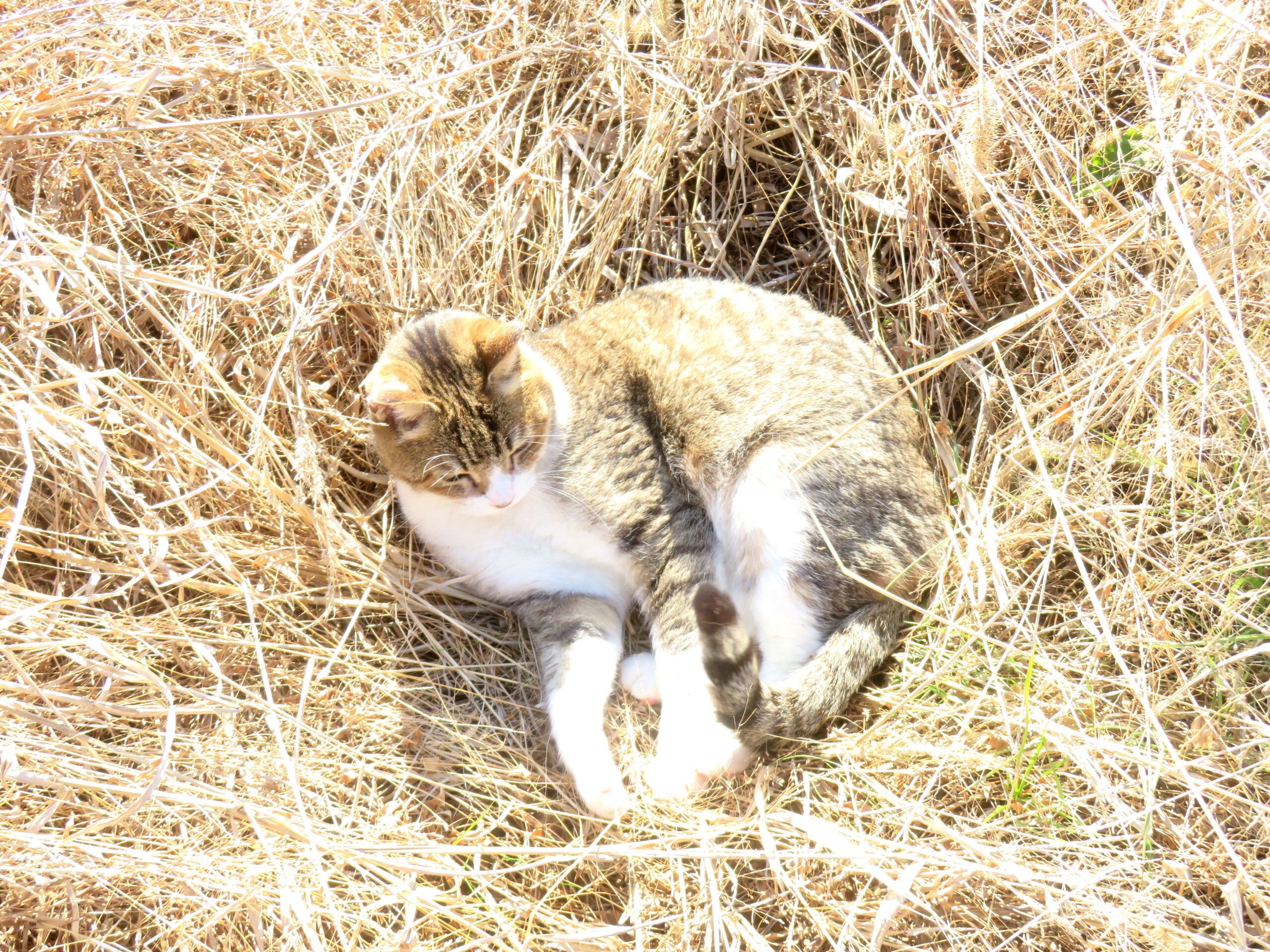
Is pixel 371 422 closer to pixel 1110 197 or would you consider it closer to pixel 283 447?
pixel 283 447

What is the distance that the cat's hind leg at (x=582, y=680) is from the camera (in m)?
2.43

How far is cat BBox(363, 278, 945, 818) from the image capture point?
8.32 ft

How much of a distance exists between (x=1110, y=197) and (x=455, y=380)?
218 centimetres

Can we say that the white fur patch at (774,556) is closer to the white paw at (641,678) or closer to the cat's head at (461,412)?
the white paw at (641,678)

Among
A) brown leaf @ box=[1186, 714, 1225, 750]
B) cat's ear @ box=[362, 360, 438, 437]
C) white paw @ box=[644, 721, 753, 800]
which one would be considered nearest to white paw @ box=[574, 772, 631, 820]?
white paw @ box=[644, 721, 753, 800]

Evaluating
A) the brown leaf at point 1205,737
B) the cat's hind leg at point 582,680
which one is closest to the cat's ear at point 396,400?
the cat's hind leg at point 582,680

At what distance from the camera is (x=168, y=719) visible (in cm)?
201

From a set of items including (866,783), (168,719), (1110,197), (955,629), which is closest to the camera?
(168,719)

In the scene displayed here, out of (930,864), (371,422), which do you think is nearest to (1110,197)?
(930,864)

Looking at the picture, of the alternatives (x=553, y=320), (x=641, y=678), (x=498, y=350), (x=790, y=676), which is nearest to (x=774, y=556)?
(x=790, y=676)

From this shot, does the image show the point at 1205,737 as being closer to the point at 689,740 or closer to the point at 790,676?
the point at 790,676

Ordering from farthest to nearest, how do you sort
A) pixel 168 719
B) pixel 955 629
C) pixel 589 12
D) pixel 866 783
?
pixel 589 12
pixel 955 629
pixel 866 783
pixel 168 719

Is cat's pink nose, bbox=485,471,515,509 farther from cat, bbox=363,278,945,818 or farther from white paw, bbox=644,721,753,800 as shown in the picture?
white paw, bbox=644,721,753,800

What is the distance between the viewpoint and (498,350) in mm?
2504
